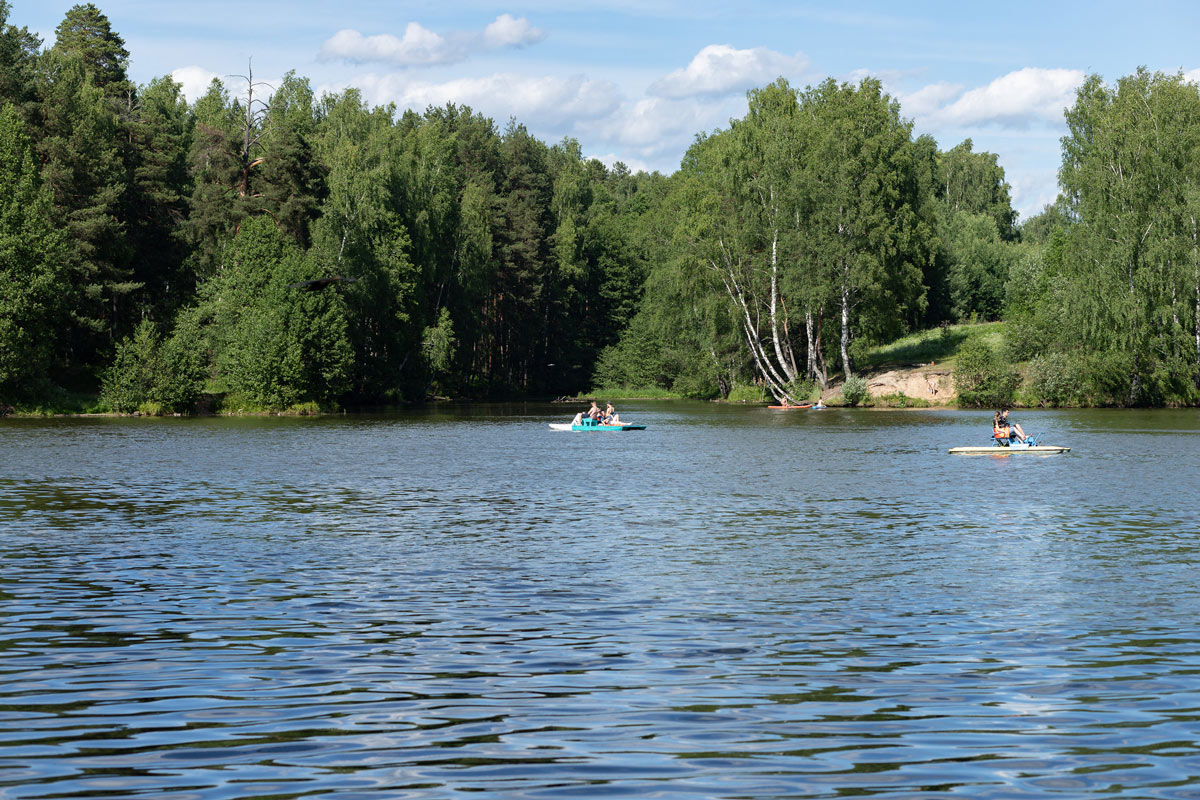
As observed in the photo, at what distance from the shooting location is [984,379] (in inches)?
3334

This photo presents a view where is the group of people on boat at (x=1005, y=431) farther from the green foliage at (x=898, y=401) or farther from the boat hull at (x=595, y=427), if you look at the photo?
the green foliage at (x=898, y=401)

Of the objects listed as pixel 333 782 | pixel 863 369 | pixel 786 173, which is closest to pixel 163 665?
pixel 333 782

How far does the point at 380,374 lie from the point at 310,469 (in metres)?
60.8

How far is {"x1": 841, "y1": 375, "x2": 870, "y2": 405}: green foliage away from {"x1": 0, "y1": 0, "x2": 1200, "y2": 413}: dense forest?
2.24m

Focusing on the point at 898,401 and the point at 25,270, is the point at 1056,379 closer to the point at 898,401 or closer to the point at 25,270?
the point at 898,401

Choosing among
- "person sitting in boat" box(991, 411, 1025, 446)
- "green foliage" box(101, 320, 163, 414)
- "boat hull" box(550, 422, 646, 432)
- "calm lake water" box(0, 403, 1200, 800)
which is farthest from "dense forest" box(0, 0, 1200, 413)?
"calm lake water" box(0, 403, 1200, 800)

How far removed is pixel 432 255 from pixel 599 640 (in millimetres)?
93619

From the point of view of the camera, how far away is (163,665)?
485 inches

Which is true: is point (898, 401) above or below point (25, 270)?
below

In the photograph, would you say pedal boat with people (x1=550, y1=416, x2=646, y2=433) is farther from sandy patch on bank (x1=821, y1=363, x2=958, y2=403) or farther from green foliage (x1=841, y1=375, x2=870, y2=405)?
sandy patch on bank (x1=821, y1=363, x2=958, y2=403)

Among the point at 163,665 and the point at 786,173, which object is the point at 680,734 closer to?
the point at 163,665

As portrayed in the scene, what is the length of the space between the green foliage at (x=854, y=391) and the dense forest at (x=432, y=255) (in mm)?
2244

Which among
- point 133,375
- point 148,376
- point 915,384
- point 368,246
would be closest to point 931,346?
point 915,384

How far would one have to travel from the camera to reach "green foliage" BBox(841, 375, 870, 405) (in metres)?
88.4
